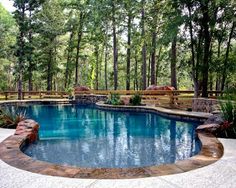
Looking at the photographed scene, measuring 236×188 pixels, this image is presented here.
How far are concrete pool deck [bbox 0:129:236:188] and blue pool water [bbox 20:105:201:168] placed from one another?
1.61 metres

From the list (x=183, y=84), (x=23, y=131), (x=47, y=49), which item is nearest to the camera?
(x=23, y=131)

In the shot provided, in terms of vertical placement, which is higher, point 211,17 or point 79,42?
point 79,42

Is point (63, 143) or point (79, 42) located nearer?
point (63, 143)

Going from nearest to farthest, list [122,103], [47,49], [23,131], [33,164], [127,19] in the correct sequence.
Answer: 1. [33,164]
2. [23,131]
3. [122,103]
4. [127,19]
5. [47,49]

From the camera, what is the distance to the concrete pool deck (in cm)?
316

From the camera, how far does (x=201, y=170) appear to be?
369cm

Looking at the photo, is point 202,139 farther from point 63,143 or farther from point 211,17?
point 211,17

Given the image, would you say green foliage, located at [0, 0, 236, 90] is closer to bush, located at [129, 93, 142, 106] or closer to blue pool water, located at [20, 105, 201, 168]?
bush, located at [129, 93, 142, 106]

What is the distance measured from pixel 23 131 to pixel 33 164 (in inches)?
117

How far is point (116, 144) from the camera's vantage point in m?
6.95

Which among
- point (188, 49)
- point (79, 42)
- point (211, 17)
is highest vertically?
point (79, 42)

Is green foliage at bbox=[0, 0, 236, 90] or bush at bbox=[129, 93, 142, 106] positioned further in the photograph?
bush at bbox=[129, 93, 142, 106]

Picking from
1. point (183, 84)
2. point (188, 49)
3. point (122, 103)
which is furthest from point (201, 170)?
point (183, 84)

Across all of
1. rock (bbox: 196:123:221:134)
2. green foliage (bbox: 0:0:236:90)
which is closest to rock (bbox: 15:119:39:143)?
rock (bbox: 196:123:221:134)
